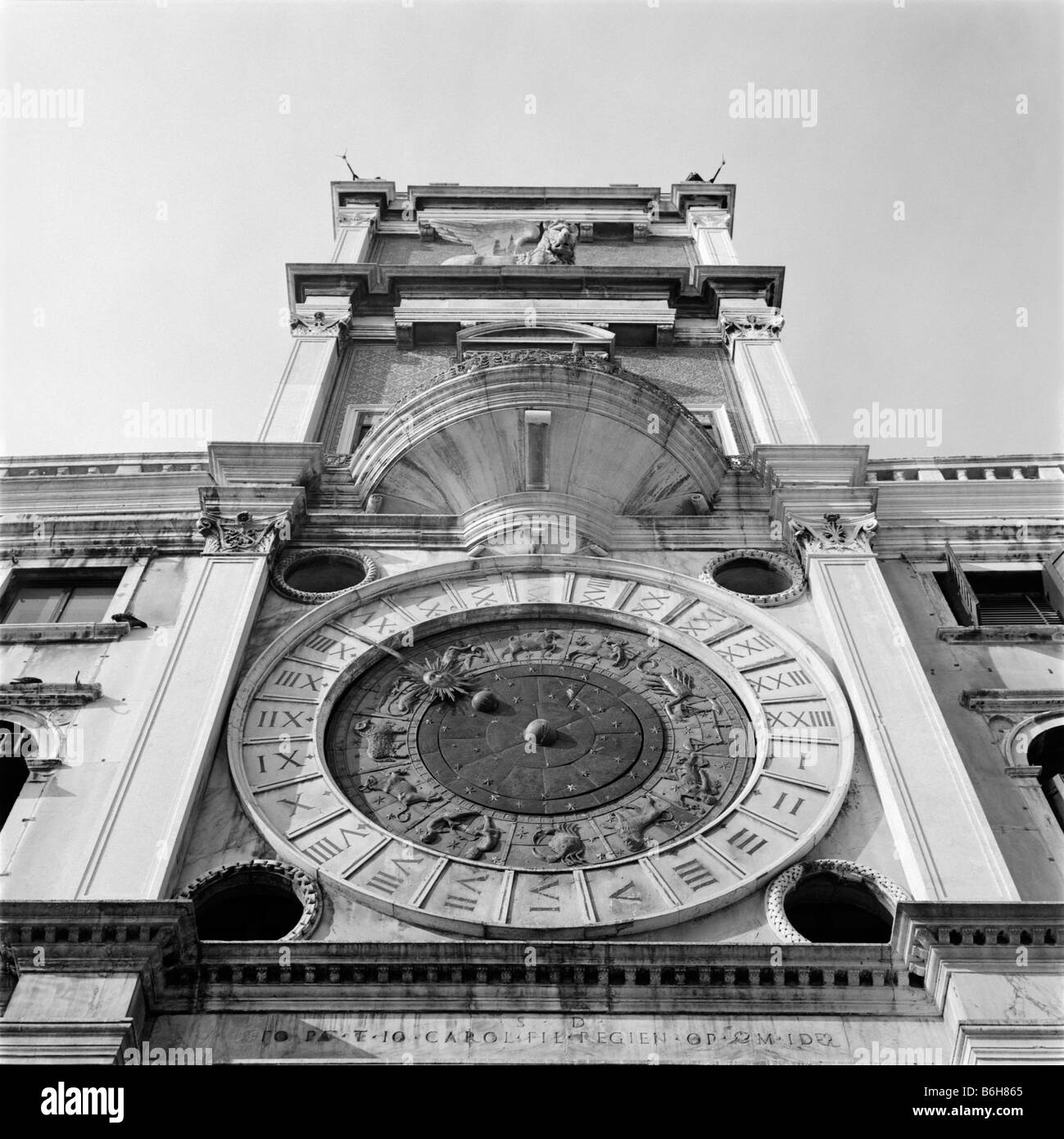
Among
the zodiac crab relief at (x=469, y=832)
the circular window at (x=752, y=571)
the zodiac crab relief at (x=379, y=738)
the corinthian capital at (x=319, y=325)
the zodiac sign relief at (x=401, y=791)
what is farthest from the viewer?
the corinthian capital at (x=319, y=325)

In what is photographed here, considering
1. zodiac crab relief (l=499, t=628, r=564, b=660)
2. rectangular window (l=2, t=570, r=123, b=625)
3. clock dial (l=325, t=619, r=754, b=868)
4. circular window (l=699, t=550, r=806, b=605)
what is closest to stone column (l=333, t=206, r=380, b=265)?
rectangular window (l=2, t=570, r=123, b=625)

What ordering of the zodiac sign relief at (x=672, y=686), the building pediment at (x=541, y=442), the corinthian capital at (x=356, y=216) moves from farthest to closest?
the corinthian capital at (x=356, y=216) < the building pediment at (x=541, y=442) < the zodiac sign relief at (x=672, y=686)

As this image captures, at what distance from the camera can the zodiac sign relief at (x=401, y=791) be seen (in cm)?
1256

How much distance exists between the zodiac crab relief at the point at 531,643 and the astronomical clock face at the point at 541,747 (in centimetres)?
3

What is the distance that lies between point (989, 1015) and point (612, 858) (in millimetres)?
3219

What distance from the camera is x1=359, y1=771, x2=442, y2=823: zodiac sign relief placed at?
1256 centimetres

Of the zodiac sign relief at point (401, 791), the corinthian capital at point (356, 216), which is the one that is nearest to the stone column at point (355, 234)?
the corinthian capital at point (356, 216)

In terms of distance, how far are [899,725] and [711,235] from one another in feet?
52.1

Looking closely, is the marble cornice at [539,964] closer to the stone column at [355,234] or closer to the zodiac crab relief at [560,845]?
the zodiac crab relief at [560,845]

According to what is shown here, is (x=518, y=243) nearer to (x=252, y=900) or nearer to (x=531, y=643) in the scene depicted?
(x=531, y=643)

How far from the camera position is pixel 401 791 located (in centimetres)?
1277

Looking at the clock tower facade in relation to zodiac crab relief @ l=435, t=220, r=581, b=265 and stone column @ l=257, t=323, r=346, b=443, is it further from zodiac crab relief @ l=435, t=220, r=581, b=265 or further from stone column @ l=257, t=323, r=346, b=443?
zodiac crab relief @ l=435, t=220, r=581, b=265
